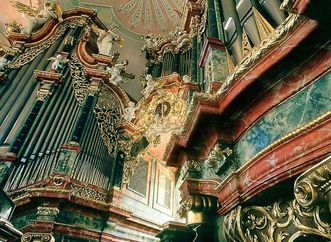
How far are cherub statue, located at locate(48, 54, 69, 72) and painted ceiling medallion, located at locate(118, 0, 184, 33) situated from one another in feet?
13.4

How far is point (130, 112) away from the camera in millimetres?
6656

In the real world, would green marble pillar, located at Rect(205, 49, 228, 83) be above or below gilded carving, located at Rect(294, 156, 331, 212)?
above

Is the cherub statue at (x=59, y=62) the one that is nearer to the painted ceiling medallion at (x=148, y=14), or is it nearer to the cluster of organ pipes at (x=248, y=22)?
the painted ceiling medallion at (x=148, y=14)

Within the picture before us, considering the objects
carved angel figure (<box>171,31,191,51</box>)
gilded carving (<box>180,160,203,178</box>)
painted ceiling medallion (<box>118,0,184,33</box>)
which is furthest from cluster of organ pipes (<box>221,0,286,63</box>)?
painted ceiling medallion (<box>118,0,184,33</box>)

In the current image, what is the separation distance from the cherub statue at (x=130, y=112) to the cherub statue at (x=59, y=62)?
6.80 feet

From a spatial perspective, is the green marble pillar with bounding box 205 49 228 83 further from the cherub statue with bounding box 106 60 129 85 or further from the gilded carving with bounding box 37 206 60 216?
the cherub statue with bounding box 106 60 129 85

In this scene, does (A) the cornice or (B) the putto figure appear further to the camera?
(B) the putto figure

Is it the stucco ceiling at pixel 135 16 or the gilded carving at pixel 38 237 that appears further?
the stucco ceiling at pixel 135 16

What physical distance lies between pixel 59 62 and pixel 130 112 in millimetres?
2368

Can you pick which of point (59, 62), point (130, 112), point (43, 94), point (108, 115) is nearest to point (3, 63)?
point (59, 62)

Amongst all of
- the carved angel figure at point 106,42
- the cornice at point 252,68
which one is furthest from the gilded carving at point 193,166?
the carved angel figure at point 106,42

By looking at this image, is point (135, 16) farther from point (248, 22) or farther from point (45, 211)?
point (248, 22)

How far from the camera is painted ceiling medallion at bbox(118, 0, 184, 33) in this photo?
34.6 feet

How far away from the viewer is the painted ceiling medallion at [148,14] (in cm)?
1055
